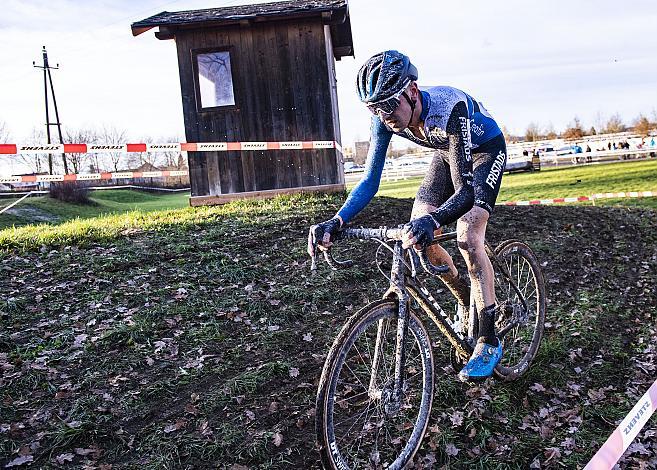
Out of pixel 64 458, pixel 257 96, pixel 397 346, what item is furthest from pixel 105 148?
pixel 397 346

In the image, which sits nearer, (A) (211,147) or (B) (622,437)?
(B) (622,437)

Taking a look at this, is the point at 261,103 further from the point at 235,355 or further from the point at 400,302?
the point at 400,302

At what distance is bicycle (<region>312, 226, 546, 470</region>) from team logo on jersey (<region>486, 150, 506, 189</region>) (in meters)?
0.47

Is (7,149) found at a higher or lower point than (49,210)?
higher

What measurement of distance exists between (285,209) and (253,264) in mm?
3466

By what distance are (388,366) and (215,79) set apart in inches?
444

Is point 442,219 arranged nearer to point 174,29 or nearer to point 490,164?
point 490,164

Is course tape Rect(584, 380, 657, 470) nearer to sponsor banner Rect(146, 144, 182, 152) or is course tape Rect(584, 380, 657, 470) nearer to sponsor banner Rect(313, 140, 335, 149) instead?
sponsor banner Rect(313, 140, 335, 149)

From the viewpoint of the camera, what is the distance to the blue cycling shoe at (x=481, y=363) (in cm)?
389

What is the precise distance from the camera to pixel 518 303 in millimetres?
4879

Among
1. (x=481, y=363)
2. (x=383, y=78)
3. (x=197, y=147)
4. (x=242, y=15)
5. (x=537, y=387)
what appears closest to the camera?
(x=383, y=78)

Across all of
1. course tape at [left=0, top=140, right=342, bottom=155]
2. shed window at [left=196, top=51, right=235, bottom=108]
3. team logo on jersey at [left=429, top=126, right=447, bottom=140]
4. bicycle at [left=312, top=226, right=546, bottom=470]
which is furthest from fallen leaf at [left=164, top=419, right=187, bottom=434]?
shed window at [left=196, top=51, right=235, bottom=108]

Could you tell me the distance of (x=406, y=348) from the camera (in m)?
3.50

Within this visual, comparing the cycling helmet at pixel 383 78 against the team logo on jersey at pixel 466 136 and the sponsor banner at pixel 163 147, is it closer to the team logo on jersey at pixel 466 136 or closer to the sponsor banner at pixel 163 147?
the team logo on jersey at pixel 466 136
